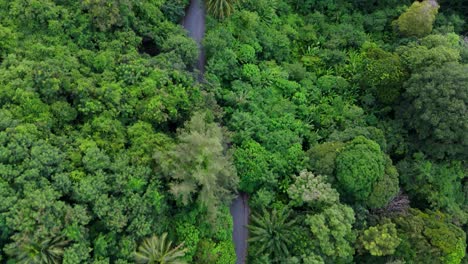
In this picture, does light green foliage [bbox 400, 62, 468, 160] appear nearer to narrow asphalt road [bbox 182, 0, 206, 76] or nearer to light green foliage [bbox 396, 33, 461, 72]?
light green foliage [bbox 396, 33, 461, 72]

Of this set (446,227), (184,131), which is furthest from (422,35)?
(184,131)

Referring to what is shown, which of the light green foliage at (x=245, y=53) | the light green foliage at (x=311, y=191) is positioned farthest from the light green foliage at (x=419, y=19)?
the light green foliage at (x=311, y=191)

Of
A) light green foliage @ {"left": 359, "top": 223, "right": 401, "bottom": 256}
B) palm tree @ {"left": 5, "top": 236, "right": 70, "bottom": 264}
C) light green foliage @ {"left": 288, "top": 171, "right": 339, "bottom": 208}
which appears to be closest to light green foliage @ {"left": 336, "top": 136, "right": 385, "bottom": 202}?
light green foliage @ {"left": 288, "top": 171, "right": 339, "bottom": 208}

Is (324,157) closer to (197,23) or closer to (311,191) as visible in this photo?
(311,191)

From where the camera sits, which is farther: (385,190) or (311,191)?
(385,190)

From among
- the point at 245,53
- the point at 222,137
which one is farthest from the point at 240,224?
the point at 245,53
